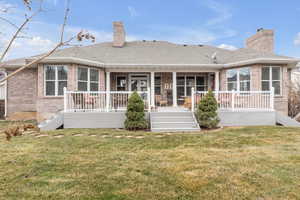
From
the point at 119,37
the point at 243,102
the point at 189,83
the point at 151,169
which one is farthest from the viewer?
the point at 119,37

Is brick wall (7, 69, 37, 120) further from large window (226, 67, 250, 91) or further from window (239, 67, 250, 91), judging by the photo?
window (239, 67, 250, 91)

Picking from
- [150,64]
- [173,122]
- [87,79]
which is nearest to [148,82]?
[150,64]

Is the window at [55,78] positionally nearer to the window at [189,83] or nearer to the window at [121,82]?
the window at [121,82]

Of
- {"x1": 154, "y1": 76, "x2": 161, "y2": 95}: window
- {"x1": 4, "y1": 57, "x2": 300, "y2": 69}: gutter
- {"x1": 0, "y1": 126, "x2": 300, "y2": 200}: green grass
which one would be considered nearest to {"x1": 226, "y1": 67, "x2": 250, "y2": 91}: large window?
{"x1": 4, "y1": 57, "x2": 300, "y2": 69}: gutter

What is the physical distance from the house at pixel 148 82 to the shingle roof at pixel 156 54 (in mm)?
56

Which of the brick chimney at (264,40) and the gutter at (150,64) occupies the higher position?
the brick chimney at (264,40)

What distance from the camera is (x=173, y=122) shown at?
9.02m

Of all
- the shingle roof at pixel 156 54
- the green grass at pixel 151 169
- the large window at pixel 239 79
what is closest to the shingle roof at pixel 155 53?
the shingle roof at pixel 156 54

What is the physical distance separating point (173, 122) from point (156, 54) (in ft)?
22.2

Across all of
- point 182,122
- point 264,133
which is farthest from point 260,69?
point 182,122

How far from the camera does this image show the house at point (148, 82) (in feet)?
31.3

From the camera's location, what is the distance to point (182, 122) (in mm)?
9000

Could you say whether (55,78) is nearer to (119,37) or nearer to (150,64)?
(150,64)

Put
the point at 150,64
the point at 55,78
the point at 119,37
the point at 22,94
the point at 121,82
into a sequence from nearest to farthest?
1. the point at 55,78
2. the point at 150,64
3. the point at 22,94
4. the point at 121,82
5. the point at 119,37
